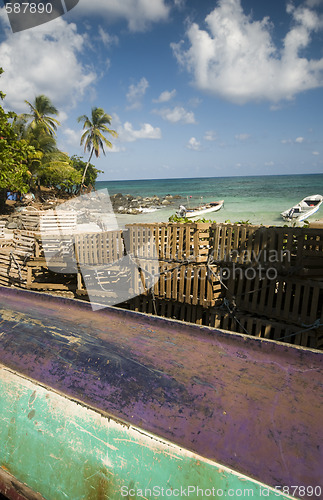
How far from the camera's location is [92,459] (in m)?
2.26

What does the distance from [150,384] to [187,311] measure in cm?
469

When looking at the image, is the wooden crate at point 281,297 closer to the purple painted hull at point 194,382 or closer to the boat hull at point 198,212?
the purple painted hull at point 194,382

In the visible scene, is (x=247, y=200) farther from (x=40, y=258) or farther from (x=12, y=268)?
(x=40, y=258)

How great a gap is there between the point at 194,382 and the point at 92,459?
42.7 inches

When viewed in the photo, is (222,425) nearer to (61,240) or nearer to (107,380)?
(107,380)

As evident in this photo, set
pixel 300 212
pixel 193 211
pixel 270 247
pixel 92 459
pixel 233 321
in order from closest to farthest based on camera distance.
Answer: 1. pixel 92 459
2. pixel 270 247
3. pixel 233 321
4. pixel 300 212
5. pixel 193 211

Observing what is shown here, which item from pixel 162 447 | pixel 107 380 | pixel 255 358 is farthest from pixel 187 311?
pixel 162 447

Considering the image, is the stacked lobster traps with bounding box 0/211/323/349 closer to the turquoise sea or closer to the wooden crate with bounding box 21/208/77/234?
the wooden crate with bounding box 21/208/77/234

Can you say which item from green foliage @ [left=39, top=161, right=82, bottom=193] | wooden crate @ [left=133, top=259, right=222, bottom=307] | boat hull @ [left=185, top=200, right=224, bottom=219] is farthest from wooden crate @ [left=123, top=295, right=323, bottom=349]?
boat hull @ [left=185, top=200, right=224, bottom=219]

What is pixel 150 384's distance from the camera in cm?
278

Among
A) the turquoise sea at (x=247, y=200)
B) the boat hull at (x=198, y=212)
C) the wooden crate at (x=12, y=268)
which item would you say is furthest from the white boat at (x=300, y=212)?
the wooden crate at (x=12, y=268)

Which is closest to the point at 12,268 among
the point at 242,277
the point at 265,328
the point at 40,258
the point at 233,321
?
the point at 40,258

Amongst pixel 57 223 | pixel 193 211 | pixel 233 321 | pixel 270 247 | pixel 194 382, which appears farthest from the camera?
pixel 193 211

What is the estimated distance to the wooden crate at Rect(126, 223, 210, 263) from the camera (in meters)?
6.68
